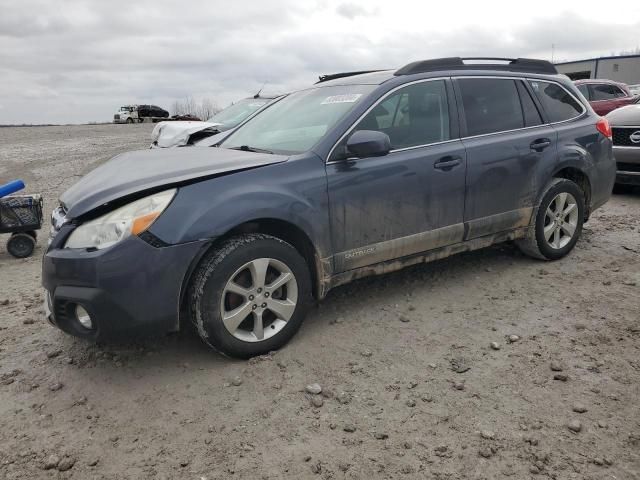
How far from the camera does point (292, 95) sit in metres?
4.67

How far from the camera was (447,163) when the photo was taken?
13.2 ft

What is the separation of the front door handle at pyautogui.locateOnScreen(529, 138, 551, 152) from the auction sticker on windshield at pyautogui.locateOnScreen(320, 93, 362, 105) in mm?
1683

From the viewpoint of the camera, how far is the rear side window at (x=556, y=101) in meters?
4.84

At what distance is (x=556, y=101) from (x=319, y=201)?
282 centimetres

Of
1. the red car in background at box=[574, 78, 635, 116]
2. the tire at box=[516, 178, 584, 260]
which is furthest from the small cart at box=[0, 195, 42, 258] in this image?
the red car in background at box=[574, 78, 635, 116]

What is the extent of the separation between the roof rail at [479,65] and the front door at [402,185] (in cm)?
14

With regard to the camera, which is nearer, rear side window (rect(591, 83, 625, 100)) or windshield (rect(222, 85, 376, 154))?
windshield (rect(222, 85, 376, 154))

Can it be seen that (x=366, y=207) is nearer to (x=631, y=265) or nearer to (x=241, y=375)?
(x=241, y=375)

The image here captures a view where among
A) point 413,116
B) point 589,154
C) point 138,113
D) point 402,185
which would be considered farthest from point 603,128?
point 138,113

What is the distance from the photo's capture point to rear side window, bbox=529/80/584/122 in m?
4.84

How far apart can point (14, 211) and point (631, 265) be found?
617 cm

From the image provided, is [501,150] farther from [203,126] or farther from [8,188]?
[203,126]

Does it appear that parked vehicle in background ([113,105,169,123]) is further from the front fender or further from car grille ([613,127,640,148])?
the front fender

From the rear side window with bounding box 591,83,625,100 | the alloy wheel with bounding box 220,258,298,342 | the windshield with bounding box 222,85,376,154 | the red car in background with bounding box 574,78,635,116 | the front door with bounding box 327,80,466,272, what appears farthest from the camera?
the rear side window with bounding box 591,83,625,100
